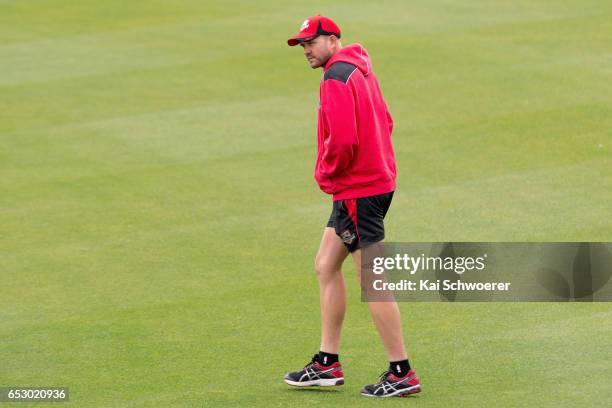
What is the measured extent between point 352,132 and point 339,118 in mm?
108

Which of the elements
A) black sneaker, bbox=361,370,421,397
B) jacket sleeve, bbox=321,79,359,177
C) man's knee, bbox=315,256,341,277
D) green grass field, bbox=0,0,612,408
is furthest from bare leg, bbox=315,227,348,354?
jacket sleeve, bbox=321,79,359,177

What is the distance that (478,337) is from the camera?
25.6 ft

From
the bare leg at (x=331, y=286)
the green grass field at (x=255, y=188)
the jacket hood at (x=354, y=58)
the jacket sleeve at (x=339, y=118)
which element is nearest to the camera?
the jacket sleeve at (x=339, y=118)

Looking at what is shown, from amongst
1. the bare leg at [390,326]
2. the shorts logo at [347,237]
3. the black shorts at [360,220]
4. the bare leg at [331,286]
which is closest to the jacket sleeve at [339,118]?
the black shorts at [360,220]

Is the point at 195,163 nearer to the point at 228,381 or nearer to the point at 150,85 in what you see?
the point at 150,85

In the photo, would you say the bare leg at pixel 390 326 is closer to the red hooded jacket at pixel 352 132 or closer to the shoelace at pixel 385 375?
the shoelace at pixel 385 375

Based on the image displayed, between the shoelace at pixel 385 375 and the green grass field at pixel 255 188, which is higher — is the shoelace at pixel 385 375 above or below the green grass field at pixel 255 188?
below

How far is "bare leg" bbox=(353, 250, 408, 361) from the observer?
22.5 ft

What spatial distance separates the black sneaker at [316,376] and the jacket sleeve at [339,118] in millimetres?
1277

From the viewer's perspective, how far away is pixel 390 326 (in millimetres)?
6852

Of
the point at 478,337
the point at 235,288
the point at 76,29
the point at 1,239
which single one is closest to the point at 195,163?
the point at 1,239

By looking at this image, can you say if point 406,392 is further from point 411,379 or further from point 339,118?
point 339,118

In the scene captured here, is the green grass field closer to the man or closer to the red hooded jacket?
the man

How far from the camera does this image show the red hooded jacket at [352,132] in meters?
6.68
